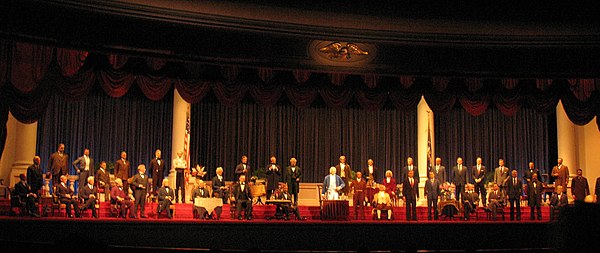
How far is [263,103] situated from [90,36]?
3.70 metres

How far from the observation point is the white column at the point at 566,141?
16.1 meters

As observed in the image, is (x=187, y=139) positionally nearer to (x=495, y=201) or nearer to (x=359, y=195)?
(x=359, y=195)

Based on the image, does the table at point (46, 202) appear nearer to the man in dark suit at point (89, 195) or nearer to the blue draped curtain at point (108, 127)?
the man in dark suit at point (89, 195)

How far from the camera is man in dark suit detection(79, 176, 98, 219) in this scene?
1159 centimetres

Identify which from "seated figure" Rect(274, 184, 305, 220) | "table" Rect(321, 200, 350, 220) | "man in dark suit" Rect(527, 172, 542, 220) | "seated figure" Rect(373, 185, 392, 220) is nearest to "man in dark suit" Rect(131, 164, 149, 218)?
"seated figure" Rect(274, 184, 305, 220)

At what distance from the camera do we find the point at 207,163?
16.6 meters

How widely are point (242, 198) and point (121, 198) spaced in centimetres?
228

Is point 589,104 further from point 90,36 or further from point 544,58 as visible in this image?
point 90,36

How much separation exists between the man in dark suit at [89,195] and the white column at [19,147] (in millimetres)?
2366

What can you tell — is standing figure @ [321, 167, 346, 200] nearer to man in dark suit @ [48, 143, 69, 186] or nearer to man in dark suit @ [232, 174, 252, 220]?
man in dark suit @ [232, 174, 252, 220]

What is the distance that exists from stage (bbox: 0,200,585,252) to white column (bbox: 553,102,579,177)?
5.15 m

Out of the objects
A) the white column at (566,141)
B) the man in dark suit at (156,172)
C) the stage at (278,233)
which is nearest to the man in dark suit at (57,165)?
→ the stage at (278,233)

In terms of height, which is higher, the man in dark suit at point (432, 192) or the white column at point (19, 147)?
the white column at point (19, 147)

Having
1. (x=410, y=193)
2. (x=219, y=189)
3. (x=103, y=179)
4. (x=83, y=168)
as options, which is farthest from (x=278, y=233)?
(x=83, y=168)
